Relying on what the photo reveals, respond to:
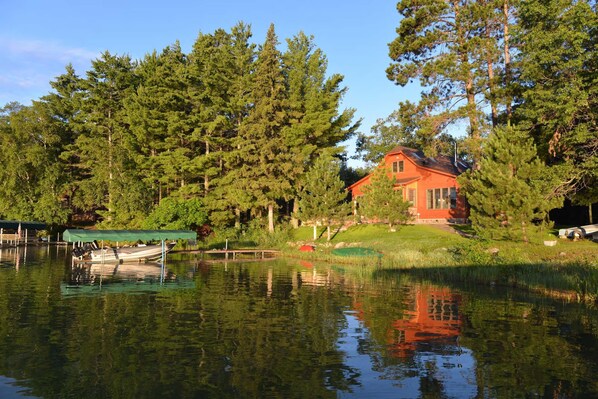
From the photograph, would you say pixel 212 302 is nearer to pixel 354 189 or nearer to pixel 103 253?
pixel 103 253

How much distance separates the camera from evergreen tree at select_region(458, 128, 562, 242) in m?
27.8

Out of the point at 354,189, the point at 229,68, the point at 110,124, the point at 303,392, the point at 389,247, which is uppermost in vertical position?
the point at 229,68

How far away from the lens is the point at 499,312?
60.6 ft

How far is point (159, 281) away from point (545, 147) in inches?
1130

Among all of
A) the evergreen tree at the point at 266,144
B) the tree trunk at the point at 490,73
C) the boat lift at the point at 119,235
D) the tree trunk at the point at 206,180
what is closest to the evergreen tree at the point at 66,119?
the tree trunk at the point at 206,180

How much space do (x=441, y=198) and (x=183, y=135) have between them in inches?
1173

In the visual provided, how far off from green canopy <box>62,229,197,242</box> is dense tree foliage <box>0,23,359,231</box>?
11.8m

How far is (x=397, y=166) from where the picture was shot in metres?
54.6

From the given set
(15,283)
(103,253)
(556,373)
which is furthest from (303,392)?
(103,253)

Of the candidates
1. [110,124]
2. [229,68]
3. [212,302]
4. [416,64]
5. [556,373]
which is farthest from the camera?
[110,124]

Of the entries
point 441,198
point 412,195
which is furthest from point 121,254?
point 441,198

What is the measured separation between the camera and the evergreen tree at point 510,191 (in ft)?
91.1

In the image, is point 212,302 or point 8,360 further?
point 212,302

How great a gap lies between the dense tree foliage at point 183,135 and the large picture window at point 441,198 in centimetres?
1191
